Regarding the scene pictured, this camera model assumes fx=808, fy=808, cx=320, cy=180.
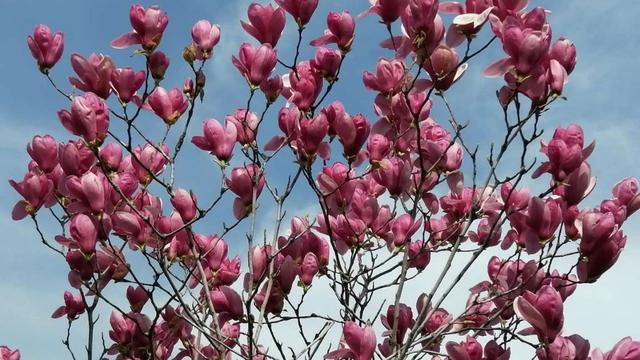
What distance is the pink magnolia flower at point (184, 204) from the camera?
282cm

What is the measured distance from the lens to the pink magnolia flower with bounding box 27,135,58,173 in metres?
2.83

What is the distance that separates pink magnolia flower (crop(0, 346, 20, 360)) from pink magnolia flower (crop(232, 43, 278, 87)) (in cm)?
145

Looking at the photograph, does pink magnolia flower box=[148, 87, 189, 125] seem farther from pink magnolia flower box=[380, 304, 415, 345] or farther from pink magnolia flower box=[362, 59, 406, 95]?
pink magnolia flower box=[380, 304, 415, 345]

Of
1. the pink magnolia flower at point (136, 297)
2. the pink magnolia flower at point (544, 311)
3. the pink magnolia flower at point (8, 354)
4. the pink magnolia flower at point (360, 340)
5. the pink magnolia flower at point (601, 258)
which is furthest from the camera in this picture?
the pink magnolia flower at point (8, 354)

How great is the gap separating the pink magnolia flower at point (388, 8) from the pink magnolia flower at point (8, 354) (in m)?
1.91

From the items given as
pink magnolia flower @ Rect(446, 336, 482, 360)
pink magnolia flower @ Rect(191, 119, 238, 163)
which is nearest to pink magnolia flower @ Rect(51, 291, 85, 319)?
pink magnolia flower @ Rect(191, 119, 238, 163)

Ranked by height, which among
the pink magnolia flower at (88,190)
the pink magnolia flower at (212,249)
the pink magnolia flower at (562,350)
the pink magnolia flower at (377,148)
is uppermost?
the pink magnolia flower at (377,148)

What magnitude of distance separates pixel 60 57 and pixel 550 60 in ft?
5.67

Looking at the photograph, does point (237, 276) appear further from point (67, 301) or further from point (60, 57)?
point (60, 57)

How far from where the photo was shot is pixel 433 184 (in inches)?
117

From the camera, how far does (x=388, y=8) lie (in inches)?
101

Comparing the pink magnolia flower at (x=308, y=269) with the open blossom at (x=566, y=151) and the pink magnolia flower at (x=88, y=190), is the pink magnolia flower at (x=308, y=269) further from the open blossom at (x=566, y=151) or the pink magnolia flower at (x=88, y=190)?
the open blossom at (x=566, y=151)

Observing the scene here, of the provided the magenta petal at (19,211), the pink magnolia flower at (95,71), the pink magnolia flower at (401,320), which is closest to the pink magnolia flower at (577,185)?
the pink magnolia flower at (401,320)

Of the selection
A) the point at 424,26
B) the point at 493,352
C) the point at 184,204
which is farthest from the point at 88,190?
the point at 493,352
